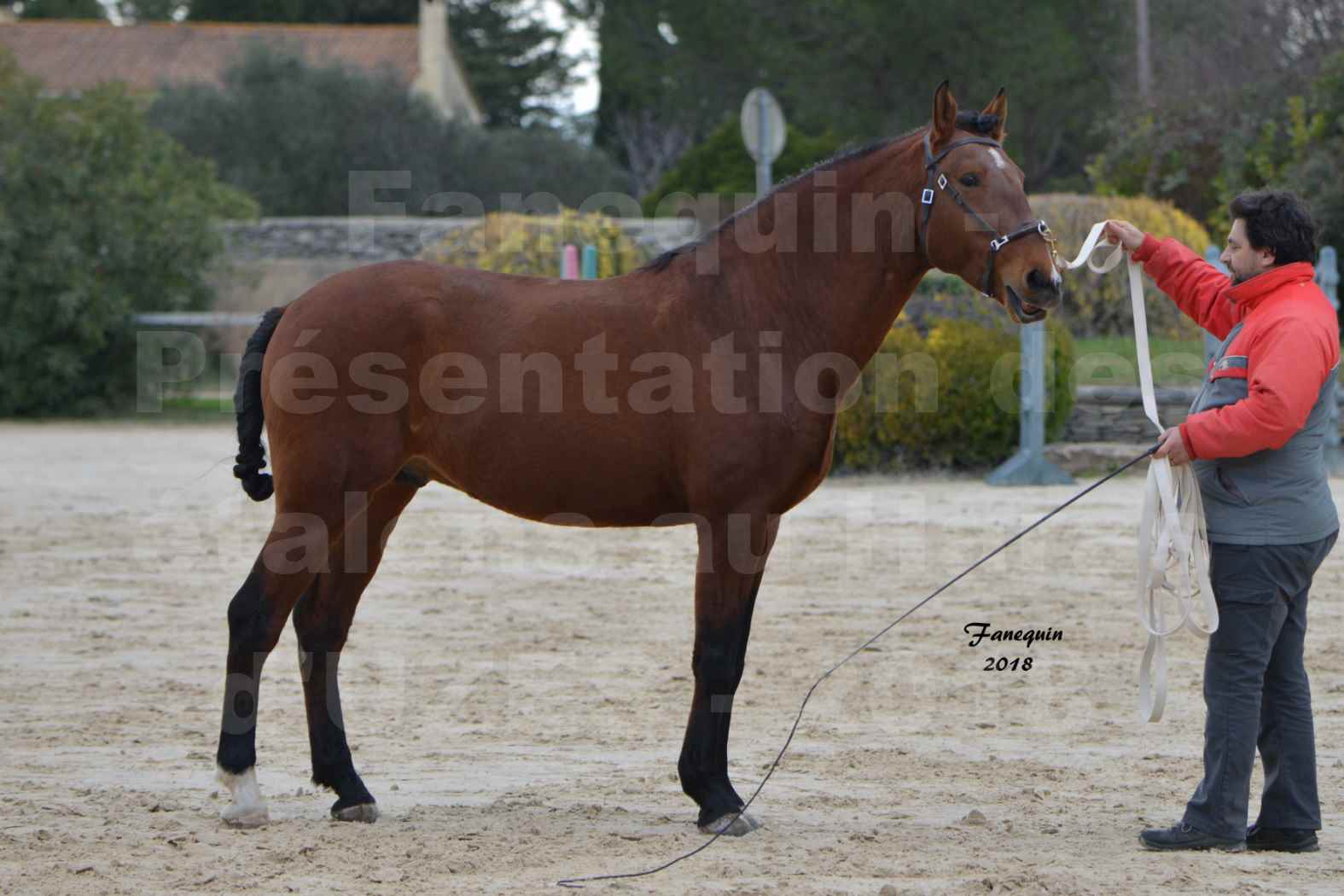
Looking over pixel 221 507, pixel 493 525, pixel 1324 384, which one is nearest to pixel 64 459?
pixel 221 507

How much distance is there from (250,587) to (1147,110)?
64.6 ft

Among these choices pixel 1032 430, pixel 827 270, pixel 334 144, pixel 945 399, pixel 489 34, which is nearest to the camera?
pixel 827 270

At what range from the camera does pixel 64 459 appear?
13.3m

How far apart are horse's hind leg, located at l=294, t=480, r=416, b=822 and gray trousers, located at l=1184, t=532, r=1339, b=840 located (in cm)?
240

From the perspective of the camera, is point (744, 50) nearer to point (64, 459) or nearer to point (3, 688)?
point (64, 459)

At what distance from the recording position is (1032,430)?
11453mm

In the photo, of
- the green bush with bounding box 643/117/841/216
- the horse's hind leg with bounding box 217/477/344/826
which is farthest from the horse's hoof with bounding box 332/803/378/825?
the green bush with bounding box 643/117/841/216

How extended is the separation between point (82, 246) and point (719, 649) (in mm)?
14795

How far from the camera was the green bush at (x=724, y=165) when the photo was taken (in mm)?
28453

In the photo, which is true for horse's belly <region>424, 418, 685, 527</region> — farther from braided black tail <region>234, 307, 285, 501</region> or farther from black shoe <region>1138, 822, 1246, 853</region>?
black shoe <region>1138, 822, 1246, 853</region>

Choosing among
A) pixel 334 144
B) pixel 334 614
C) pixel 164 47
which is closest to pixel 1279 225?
pixel 334 614

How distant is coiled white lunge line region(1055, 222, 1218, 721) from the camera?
12.8 ft

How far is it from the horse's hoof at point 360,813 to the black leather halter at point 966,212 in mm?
2257

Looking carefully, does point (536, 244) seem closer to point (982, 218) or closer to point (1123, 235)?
point (1123, 235)
